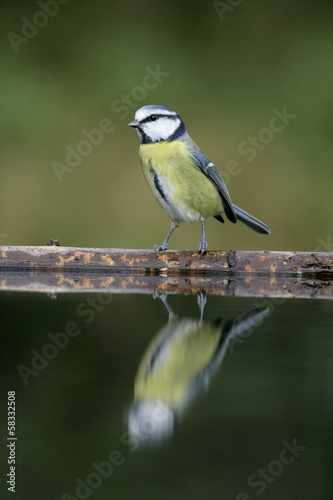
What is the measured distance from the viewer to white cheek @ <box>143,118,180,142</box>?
7.13 feet

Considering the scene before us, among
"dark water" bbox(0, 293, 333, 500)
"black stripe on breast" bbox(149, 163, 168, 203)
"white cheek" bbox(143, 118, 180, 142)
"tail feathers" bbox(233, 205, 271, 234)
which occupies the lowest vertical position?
"dark water" bbox(0, 293, 333, 500)

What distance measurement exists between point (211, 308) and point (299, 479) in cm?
87

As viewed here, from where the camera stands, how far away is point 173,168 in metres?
2.14

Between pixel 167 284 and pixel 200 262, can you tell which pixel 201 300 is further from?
pixel 200 262

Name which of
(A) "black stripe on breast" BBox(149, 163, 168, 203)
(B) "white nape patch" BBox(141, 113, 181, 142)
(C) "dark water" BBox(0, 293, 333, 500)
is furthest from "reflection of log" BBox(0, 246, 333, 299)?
(C) "dark water" BBox(0, 293, 333, 500)

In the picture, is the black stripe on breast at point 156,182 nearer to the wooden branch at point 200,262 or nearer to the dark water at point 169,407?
the wooden branch at point 200,262

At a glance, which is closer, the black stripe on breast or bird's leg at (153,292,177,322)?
bird's leg at (153,292,177,322)

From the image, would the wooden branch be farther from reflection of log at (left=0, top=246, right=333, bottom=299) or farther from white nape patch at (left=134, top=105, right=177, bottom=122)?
white nape patch at (left=134, top=105, right=177, bottom=122)

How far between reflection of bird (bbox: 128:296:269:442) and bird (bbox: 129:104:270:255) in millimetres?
935

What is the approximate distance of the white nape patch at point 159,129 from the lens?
2.17 metres

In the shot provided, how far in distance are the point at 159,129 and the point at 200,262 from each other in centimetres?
44

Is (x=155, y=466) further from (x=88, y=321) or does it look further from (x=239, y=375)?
(x=88, y=321)

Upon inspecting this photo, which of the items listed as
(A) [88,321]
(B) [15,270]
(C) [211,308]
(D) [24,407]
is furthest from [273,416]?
(B) [15,270]

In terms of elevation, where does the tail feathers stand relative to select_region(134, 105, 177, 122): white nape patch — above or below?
below
